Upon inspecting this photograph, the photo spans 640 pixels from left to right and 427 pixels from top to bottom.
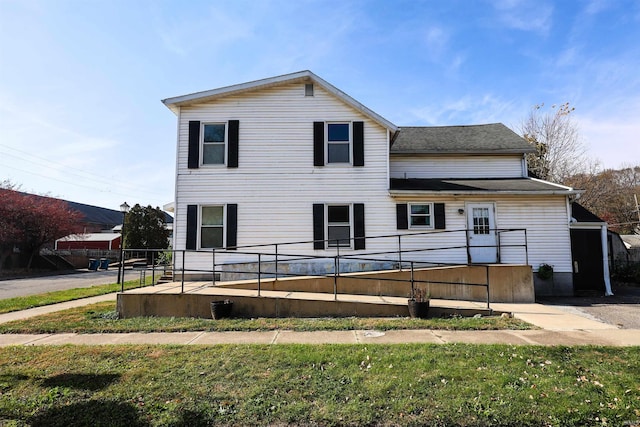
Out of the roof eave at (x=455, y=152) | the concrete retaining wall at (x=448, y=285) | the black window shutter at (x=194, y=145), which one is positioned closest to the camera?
the concrete retaining wall at (x=448, y=285)

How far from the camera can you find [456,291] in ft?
33.6

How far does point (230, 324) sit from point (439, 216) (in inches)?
308

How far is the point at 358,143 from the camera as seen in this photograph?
1246cm

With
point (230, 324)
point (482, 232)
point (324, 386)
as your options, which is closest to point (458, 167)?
point (482, 232)

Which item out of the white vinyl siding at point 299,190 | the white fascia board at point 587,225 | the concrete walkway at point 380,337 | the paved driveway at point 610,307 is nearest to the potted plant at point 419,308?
the concrete walkway at point 380,337

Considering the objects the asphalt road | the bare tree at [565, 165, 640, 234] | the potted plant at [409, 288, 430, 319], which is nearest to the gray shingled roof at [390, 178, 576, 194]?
the potted plant at [409, 288, 430, 319]

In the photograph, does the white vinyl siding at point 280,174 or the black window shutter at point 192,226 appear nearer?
the black window shutter at point 192,226

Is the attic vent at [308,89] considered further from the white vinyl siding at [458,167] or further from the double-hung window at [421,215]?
the double-hung window at [421,215]

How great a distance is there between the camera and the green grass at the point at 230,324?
7.22 metres

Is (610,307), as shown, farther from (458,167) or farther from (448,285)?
(458,167)

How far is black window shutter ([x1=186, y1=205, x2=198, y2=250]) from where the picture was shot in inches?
468

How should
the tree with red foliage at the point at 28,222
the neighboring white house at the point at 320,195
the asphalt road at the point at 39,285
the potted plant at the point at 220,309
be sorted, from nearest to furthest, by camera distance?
the potted plant at the point at 220,309 → the neighboring white house at the point at 320,195 → the asphalt road at the point at 39,285 → the tree with red foliage at the point at 28,222

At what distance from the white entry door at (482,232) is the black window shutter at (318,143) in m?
5.29

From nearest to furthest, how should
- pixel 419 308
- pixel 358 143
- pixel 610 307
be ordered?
pixel 419 308
pixel 610 307
pixel 358 143
